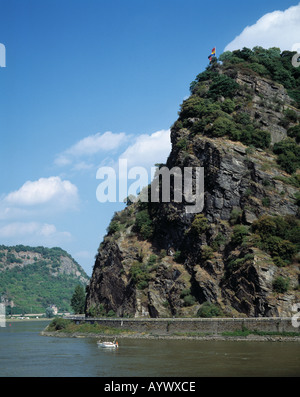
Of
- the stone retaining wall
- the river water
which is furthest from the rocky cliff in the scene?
the river water

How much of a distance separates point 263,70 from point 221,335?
72.7 m

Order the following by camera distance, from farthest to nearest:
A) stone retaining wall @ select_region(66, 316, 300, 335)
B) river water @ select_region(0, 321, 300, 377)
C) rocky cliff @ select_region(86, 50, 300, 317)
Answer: rocky cliff @ select_region(86, 50, 300, 317), stone retaining wall @ select_region(66, 316, 300, 335), river water @ select_region(0, 321, 300, 377)

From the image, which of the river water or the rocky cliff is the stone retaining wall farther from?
the river water

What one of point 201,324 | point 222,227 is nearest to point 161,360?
point 201,324

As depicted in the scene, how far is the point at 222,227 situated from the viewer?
83500 millimetres

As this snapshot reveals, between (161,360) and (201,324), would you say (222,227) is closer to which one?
(201,324)

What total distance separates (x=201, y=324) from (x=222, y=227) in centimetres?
1868

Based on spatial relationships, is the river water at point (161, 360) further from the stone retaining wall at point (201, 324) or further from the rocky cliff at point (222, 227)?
the rocky cliff at point (222, 227)

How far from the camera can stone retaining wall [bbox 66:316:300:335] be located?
65956 millimetres

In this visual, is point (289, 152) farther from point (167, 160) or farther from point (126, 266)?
point (126, 266)

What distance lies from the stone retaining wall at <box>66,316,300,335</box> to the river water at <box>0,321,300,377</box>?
337cm

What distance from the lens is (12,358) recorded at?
56688 mm

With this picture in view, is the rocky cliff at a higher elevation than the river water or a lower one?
higher

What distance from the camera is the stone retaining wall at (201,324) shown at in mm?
65956
